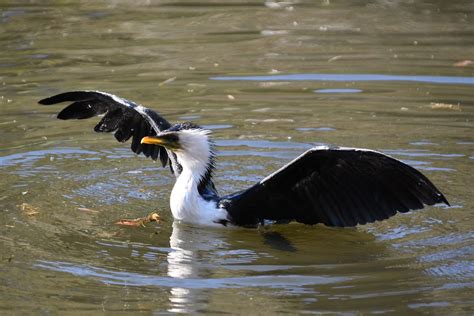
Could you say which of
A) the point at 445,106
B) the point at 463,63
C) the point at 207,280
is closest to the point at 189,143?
the point at 207,280

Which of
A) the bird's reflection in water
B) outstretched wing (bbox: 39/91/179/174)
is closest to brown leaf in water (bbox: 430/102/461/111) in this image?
outstretched wing (bbox: 39/91/179/174)

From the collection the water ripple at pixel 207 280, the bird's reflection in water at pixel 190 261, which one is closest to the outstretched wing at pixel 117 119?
the bird's reflection in water at pixel 190 261

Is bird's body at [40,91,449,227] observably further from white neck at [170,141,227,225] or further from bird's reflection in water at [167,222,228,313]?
bird's reflection in water at [167,222,228,313]

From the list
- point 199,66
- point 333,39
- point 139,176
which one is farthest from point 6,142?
point 333,39

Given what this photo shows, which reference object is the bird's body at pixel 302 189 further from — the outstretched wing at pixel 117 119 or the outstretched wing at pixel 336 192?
the outstretched wing at pixel 117 119

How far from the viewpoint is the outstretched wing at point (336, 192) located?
7703 mm

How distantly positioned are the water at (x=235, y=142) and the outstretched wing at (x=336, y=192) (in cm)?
22

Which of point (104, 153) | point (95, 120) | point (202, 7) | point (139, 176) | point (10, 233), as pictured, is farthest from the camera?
point (202, 7)

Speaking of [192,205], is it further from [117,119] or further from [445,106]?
[445,106]

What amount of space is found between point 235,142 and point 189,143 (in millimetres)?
2049

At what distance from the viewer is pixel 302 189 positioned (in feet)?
27.1

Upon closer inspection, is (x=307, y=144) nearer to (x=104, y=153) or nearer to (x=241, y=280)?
(x=104, y=153)

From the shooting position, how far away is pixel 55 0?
17109 mm

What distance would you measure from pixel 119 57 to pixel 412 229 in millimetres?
6713
